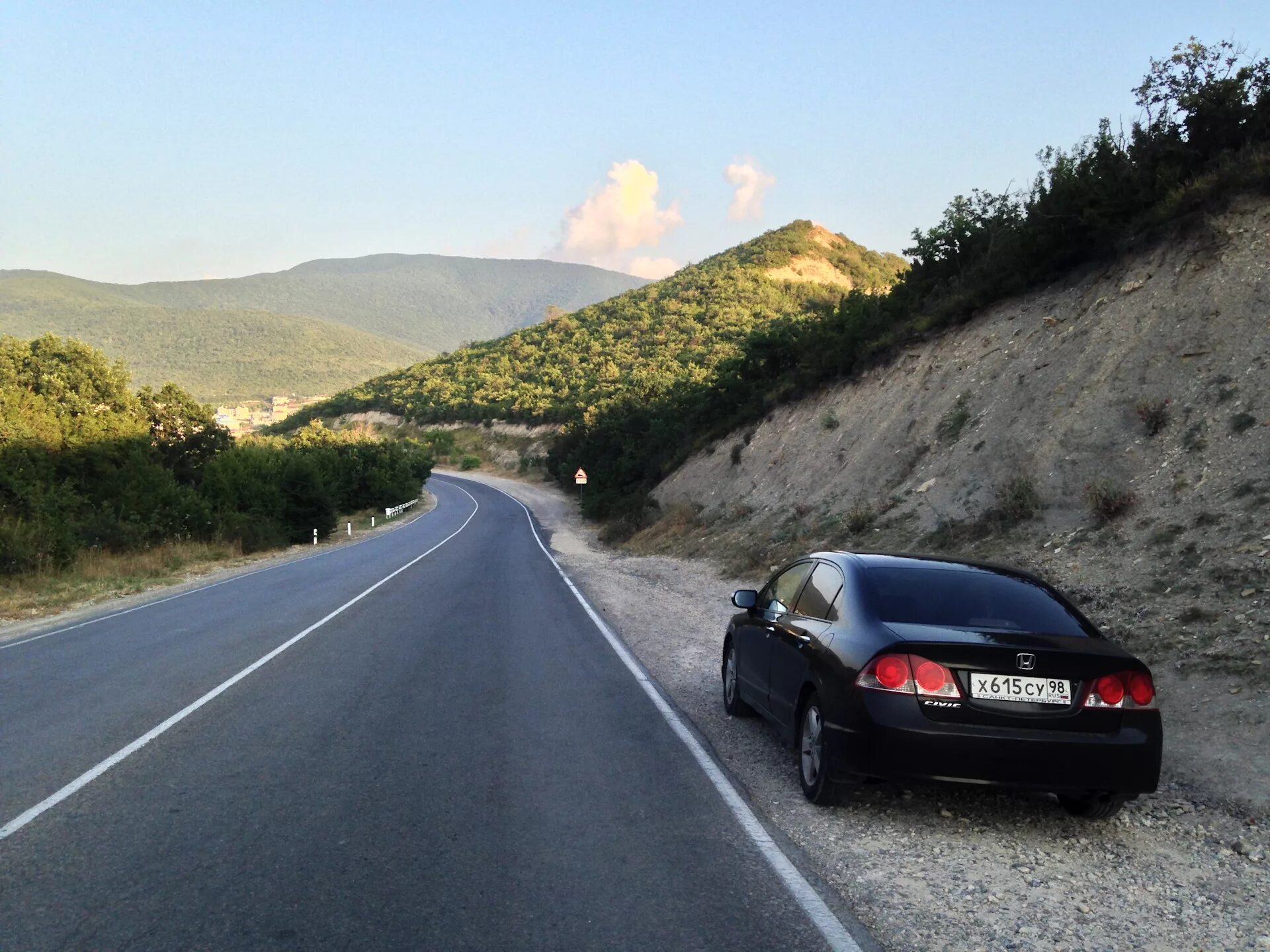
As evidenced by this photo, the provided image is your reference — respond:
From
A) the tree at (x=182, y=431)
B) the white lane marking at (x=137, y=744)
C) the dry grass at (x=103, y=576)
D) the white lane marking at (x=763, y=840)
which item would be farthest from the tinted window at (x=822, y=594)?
the tree at (x=182, y=431)

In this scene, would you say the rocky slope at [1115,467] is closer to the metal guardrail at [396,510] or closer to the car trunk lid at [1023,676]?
the car trunk lid at [1023,676]

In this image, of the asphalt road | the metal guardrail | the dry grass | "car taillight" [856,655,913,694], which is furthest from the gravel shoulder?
the metal guardrail

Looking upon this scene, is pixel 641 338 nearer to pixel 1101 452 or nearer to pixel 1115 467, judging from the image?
pixel 1101 452

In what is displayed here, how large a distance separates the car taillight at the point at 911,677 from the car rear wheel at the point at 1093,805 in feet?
3.46

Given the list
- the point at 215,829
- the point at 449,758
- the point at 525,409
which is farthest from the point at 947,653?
the point at 525,409

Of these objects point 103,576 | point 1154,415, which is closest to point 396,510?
point 103,576

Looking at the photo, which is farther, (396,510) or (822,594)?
(396,510)

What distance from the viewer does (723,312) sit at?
9106 cm

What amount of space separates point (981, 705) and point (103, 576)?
23.9 m

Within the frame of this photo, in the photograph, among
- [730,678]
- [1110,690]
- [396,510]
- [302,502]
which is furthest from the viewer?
[396,510]

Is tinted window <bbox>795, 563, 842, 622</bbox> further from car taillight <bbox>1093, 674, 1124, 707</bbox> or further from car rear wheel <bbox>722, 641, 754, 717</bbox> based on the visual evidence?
car taillight <bbox>1093, 674, 1124, 707</bbox>

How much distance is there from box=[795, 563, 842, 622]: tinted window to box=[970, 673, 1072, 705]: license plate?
1141 mm

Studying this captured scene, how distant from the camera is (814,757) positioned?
5773 millimetres

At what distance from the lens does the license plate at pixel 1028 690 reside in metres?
5.11
